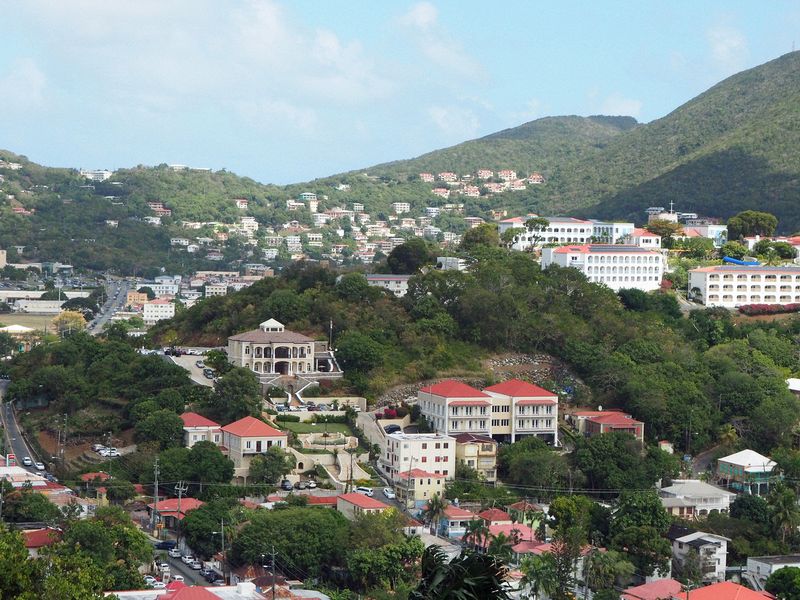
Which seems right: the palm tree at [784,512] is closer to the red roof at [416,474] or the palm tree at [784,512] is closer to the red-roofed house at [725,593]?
the red-roofed house at [725,593]

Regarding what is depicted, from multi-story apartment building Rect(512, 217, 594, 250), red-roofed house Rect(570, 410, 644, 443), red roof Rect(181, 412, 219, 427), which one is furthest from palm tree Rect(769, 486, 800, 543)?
multi-story apartment building Rect(512, 217, 594, 250)

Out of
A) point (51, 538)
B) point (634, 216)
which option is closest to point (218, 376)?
point (51, 538)

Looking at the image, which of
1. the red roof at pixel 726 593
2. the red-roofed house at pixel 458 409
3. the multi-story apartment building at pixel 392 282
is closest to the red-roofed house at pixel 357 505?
the red-roofed house at pixel 458 409

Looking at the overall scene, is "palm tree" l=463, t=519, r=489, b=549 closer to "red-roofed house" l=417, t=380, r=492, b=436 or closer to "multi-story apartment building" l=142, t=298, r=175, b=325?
"red-roofed house" l=417, t=380, r=492, b=436

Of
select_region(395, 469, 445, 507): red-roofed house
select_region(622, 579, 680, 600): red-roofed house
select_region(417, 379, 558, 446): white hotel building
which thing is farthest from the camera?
select_region(417, 379, 558, 446): white hotel building

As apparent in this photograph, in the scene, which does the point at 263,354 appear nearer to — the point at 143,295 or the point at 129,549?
the point at 129,549

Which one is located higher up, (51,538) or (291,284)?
(291,284)
